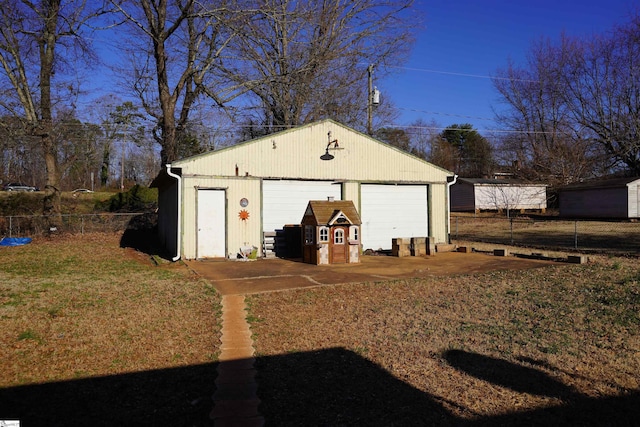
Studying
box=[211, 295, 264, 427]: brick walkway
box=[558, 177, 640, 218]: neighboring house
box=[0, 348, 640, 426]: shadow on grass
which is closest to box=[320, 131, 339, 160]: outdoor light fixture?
box=[211, 295, 264, 427]: brick walkway

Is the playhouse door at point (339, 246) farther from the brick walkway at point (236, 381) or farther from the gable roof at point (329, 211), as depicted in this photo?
the brick walkway at point (236, 381)

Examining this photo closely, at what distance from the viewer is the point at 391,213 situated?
55.2ft

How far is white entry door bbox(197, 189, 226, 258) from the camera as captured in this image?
1402cm

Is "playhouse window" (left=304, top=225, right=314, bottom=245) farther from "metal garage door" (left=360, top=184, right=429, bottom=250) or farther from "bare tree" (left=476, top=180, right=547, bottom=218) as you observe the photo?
"bare tree" (left=476, top=180, right=547, bottom=218)

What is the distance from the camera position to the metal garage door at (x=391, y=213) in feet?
53.9

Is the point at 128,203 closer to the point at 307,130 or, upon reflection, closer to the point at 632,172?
the point at 307,130

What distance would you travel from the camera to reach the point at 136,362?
4977 millimetres

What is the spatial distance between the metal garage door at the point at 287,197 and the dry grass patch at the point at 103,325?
3856mm

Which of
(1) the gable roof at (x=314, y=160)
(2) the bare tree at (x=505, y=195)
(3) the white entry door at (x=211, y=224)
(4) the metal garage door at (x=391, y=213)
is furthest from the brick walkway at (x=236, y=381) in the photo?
(2) the bare tree at (x=505, y=195)

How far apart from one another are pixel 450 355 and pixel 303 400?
2.01 m

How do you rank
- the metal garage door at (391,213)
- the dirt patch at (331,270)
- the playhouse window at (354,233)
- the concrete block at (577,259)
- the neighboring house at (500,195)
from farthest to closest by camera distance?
the neighboring house at (500,195)
the metal garage door at (391,213)
the playhouse window at (354,233)
the concrete block at (577,259)
the dirt patch at (331,270)

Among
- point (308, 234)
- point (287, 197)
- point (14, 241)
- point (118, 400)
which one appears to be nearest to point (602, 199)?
point (287, 197)

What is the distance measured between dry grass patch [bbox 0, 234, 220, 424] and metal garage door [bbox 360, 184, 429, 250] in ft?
22.8

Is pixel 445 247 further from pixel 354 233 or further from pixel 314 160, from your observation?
pixel 314 160
